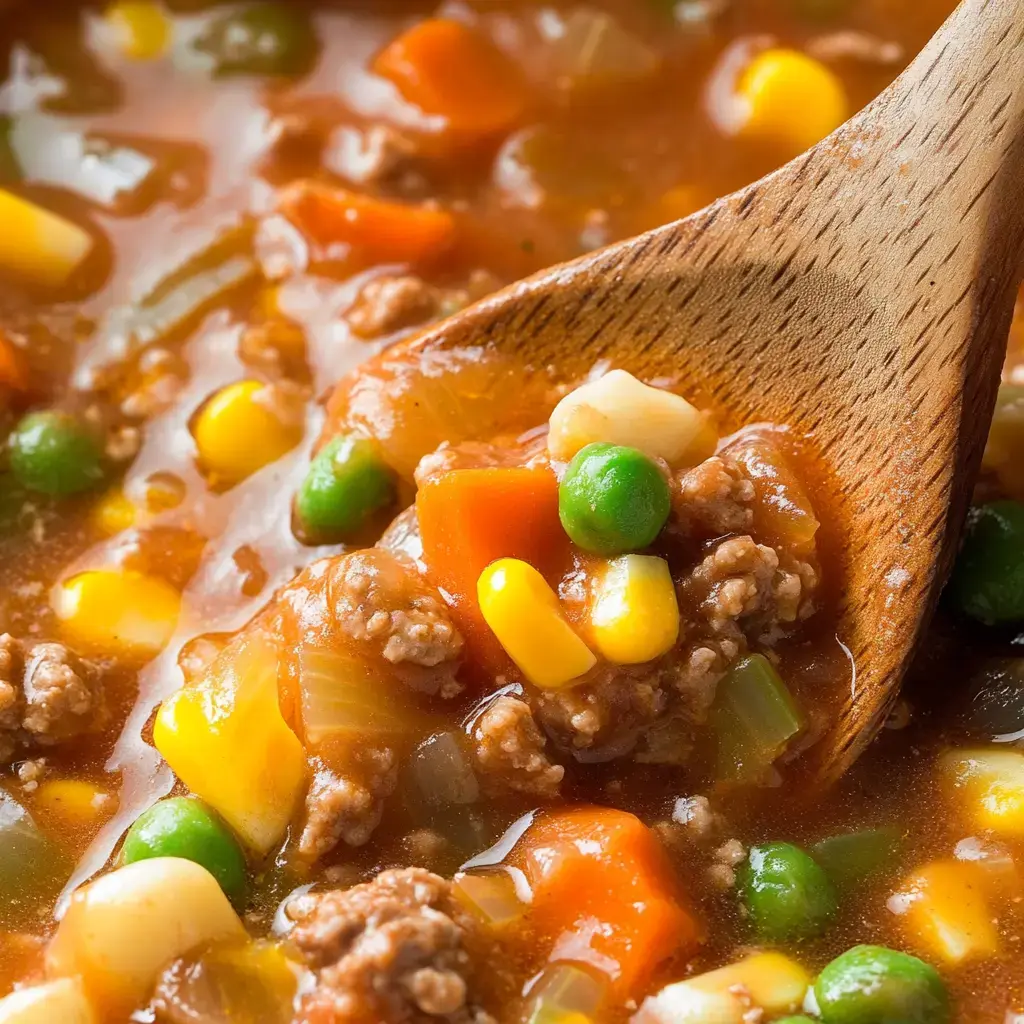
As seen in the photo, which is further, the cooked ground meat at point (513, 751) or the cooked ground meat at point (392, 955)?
the cooked ground meat at point (513, 751)

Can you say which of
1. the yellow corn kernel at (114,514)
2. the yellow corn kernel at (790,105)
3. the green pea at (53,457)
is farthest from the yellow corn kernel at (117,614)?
the yellow corn kernel at (790,105)

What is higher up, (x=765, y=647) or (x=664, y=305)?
(x=664, y=305)

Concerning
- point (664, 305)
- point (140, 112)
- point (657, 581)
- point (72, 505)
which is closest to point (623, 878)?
point (657, 581)

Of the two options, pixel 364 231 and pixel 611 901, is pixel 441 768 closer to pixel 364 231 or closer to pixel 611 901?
pixel 611 901

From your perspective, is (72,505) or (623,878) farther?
(72,505)

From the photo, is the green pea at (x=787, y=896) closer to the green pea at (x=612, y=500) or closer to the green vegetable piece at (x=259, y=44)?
the green pea at (x=612, y=500)

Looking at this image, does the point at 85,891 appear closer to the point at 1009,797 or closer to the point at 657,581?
the point at 657,581

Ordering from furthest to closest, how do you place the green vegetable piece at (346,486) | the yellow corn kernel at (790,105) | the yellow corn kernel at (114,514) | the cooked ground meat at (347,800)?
1. the yellow corn kernel at (790,105)
2. the yellow corn kernel at (114,514)
3. the green vegetable piece at (346,486)
4. the cooked ground meat at (347,800)
